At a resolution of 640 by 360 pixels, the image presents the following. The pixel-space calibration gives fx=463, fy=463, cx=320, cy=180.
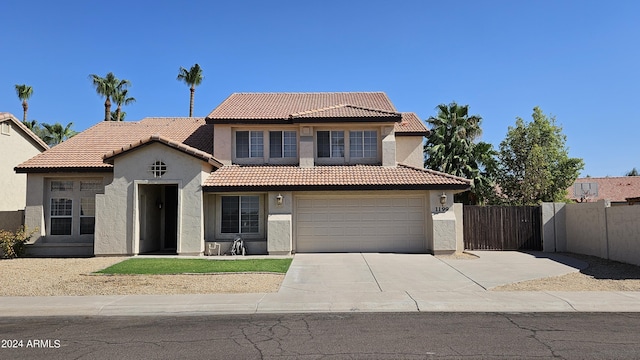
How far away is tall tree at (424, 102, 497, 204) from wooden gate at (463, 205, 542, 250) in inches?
383

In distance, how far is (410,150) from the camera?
23.2m

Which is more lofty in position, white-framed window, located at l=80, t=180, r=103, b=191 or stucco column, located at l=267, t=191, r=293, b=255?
white-framed window, located at l=80, t=180, r=103, b=191

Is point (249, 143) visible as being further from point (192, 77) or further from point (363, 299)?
point (192, 77)

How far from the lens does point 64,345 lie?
282 inches

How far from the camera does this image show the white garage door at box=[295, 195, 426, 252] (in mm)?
18531

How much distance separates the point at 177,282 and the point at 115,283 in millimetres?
1647

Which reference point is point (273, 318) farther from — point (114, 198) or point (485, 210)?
point (485, 210)

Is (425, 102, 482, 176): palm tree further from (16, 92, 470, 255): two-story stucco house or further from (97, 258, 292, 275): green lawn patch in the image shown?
(97, 258, 292, 275): green lawn patch

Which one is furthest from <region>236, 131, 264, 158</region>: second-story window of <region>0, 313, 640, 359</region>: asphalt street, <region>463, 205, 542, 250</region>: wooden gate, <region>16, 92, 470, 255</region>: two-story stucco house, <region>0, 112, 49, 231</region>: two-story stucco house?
<region>0, 112, 49, 231</region>: two-story stucco house

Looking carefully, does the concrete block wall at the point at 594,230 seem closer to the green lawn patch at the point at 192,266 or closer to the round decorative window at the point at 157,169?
the green lawn patch at the point at 192,266

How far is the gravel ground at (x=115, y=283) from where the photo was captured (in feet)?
37.1

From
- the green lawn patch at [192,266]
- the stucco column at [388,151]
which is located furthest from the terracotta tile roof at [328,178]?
the green lawn patch at [192,266]

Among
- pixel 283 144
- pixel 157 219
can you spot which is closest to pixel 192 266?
pixel 157 219

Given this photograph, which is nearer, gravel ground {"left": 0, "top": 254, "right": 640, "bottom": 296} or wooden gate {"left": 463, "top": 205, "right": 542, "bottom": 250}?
gravel ground {"left": 0, "top": 254, "right": 640, "bottom": 296}
